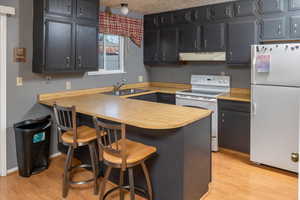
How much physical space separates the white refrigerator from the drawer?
9.9 inches

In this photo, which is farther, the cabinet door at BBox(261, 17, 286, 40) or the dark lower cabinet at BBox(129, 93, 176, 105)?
the dark lower cabinet at BBox(129, 93, 176, 105)

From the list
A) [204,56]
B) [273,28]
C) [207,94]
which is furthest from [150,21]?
[273,28]

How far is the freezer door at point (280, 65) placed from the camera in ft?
9.58

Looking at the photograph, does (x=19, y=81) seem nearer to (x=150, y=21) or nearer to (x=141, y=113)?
(x=141, y=113)

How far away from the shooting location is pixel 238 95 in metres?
3.95

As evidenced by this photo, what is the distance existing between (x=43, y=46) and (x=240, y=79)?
306cm

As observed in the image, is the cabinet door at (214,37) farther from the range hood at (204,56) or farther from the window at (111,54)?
the window at (111,54)

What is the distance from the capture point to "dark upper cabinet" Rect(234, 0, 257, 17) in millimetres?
3631

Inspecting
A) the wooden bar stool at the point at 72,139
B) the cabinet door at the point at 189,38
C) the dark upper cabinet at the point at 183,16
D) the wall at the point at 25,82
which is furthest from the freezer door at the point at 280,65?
the wall at the point at 25,82

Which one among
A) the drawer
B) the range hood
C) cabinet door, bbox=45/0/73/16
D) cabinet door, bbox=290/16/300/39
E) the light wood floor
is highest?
cabinet door, bbox=45/0/73/16

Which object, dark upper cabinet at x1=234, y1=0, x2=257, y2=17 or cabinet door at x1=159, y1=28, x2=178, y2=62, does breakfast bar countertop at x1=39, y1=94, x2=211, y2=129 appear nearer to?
cabinet door at x1=159, y1=28, x2=178, y2=62

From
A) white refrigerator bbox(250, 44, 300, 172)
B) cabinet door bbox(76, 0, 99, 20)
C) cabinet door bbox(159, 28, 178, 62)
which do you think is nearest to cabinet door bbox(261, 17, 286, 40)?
white refrigerator bbox(250, 44, 300, 172)

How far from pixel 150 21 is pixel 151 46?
19.3 inches

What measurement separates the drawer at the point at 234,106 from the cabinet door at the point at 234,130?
0.16 ft
